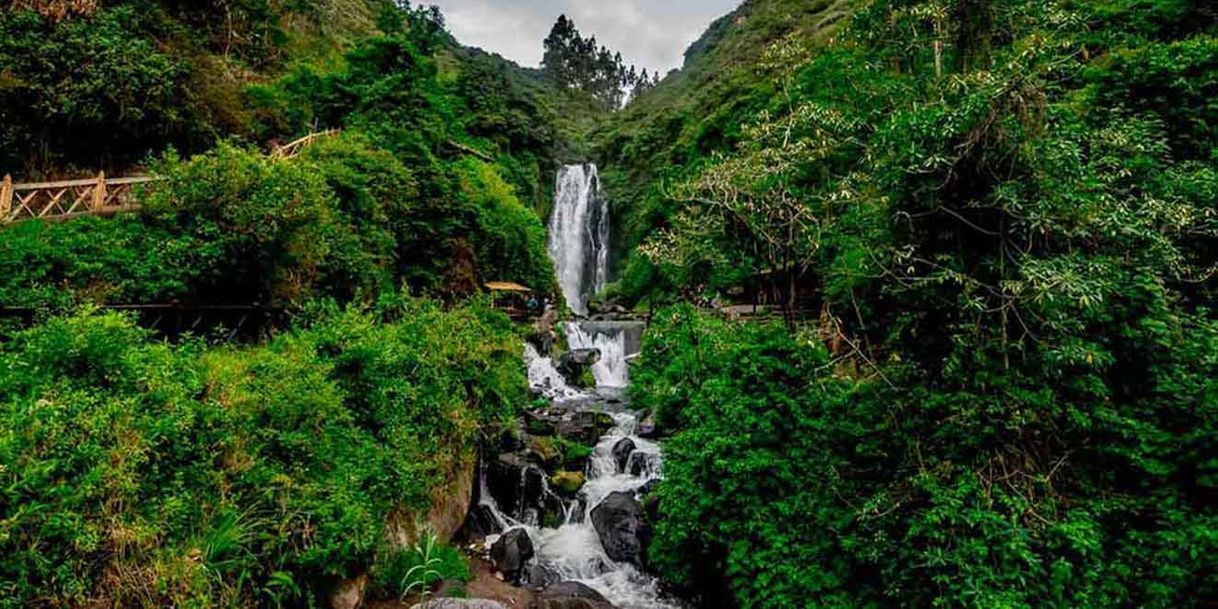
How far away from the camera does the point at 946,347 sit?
6340mm

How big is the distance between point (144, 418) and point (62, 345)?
3.59 ft

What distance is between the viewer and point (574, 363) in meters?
20.6

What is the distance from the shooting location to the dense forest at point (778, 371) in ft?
16.8

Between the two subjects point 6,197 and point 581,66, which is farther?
point 581,66

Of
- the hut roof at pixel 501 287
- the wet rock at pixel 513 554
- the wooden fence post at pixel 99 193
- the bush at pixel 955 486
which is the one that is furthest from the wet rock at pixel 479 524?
the hut roof at pixel 501 287

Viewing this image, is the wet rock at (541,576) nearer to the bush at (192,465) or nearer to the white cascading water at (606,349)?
the bush at (192,465)

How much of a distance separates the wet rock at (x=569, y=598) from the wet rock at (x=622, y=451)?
4089 millimetres

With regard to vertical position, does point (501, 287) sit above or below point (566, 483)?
above

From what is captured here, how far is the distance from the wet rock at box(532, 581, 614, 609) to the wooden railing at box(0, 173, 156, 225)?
35.4 feet

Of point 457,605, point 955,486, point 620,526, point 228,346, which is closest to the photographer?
point 955,486

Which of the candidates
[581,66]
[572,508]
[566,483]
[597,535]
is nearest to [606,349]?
[566,483]

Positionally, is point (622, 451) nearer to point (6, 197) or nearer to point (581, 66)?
point (6, 197)

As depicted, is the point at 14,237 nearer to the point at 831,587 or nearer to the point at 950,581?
the point at 831,587

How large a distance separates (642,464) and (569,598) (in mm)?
4935
